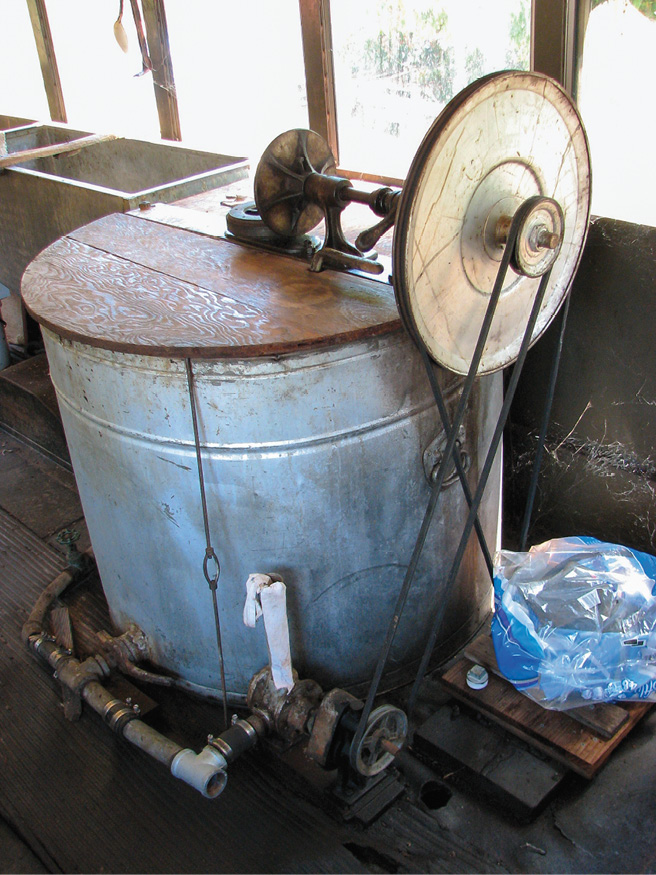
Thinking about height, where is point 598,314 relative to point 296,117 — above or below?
below

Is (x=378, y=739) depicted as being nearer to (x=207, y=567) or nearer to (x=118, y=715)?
(x=207, y=567)

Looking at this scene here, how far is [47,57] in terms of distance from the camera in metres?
6.42

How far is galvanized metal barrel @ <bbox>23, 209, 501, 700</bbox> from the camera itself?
7.14 feet

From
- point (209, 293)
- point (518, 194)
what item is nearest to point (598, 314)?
point (518, 194)

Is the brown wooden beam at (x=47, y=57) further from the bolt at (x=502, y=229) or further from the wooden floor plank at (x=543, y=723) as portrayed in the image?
the wooden floor plank at (x=543, y=723)

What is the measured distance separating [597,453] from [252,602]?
1.62 m

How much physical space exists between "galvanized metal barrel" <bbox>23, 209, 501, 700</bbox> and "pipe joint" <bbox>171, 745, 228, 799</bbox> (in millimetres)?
376

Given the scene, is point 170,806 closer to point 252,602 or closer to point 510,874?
point 252,602

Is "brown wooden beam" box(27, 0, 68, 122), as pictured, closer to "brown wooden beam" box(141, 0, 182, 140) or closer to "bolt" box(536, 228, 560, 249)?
"brown wooden beam" box(141, 0, 182, 140)

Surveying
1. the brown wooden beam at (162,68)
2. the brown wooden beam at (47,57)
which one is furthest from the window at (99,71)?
the brown wooden beam at (162,68)

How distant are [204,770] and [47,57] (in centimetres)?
606

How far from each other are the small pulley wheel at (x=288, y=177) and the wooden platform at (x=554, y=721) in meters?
1.59

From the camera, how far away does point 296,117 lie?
455cm

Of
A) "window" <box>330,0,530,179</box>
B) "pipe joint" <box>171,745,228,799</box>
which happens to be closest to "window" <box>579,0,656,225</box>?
"window" <box>330,0,530,179</box>
